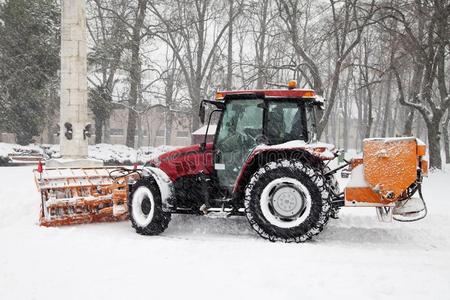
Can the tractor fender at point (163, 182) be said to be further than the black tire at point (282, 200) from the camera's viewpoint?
Yes

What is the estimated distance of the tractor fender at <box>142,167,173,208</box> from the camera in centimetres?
696

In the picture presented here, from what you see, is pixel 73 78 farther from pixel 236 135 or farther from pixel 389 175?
pixel 389 175

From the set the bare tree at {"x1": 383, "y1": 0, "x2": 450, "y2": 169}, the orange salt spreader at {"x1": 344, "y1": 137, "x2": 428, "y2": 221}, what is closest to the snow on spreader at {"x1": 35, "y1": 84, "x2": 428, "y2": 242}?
the orange salt spreader at {"x1": 344, "y1": 137, "x2": 428, "y2": 221}

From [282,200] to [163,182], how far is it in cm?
188

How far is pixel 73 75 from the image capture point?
13.7 m

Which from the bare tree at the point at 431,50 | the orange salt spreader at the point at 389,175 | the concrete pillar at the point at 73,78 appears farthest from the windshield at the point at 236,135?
the bare tree at the point at 431,50

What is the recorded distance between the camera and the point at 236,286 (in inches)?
170

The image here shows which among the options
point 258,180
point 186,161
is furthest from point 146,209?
point 258,180

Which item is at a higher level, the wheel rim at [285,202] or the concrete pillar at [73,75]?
the concrete pillar at [73,75]

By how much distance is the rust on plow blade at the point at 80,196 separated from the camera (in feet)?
24.3

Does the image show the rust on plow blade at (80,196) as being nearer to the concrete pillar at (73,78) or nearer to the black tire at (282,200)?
the black tire at (282,200)

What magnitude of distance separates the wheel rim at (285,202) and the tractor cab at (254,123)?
0.67 meters

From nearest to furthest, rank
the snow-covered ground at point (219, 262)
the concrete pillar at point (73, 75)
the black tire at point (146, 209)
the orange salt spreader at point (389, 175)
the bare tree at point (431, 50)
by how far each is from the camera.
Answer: the snow-covered ground at point (219, 262) → the orange salt spreader at point (389, 175) → the black tire at point (146, 209) → the concrete pillar at point (73, 75) → the bare tree at point (431, 50)

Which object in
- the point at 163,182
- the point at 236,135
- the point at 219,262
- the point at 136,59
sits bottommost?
the point at 219,262
